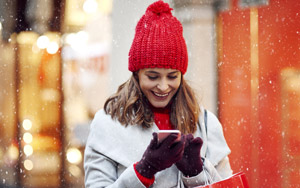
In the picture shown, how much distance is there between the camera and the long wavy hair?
9.60 ft

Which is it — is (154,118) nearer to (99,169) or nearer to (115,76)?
(99,169)

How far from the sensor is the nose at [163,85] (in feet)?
9.38

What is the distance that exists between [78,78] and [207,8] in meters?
3.07

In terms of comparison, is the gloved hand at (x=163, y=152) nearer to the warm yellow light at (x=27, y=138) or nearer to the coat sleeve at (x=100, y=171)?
the coat sleeve at (x=100, y=171)

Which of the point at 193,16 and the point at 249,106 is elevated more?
the point at 193,16

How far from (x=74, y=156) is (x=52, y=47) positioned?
2.18 metres

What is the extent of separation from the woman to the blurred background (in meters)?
3.35

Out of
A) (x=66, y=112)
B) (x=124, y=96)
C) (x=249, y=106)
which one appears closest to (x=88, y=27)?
(x=66, y=112)

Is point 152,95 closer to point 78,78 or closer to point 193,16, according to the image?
point 193,16

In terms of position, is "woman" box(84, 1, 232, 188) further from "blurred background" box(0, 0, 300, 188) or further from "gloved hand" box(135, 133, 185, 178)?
"blurred background" box(0, 0, 300, 188)

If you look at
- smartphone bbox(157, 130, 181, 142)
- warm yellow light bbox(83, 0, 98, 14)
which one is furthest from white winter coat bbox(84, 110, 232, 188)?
warm yellow light bbox(83, 0, 98, 14)

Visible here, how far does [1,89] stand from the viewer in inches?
399

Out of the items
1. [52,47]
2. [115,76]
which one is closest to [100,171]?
[115,76]

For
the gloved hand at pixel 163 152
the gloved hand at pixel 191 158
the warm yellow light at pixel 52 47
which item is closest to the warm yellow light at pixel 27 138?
the warm yellow light at pixel 52 47
